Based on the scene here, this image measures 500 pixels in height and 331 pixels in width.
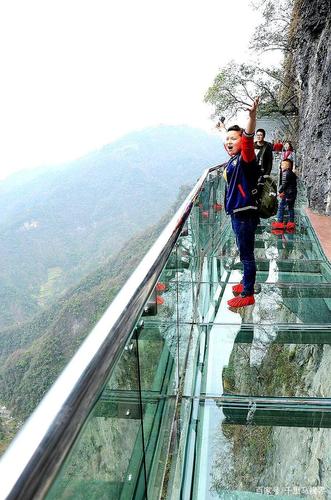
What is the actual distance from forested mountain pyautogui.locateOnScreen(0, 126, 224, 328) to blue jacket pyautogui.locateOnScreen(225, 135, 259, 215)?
68942 millimetres

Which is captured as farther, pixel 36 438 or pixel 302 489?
pixel 302 489

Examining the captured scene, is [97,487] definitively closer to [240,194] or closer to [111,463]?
[111,463]

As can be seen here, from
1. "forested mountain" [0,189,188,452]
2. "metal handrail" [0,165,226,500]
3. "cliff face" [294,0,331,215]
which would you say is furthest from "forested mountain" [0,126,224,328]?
"metal handrail" [0,165,226,500]

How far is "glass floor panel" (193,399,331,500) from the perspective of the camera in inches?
A: 81.9

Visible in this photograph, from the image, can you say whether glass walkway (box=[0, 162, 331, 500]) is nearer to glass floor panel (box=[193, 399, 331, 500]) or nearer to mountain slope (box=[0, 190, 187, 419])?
glass floor panel (box=[193, 399, 331, 500])

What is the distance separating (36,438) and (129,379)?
59 cm

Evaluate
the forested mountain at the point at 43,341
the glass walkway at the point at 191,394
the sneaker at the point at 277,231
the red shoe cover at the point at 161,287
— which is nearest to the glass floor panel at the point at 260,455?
the glass walkway at the point at 191,394

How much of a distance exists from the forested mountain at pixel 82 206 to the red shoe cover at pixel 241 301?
68562 millimetres

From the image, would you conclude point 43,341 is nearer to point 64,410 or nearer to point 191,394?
point 191,394

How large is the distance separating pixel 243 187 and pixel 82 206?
393ft

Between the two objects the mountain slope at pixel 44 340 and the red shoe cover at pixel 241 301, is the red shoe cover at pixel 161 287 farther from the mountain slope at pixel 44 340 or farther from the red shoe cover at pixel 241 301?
the mountain slope at pixel 44 340

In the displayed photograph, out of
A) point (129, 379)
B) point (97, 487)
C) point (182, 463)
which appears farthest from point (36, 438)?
point (182, 463)

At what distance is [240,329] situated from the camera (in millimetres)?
3375

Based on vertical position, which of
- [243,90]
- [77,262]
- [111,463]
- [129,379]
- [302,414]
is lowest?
[77,262]
